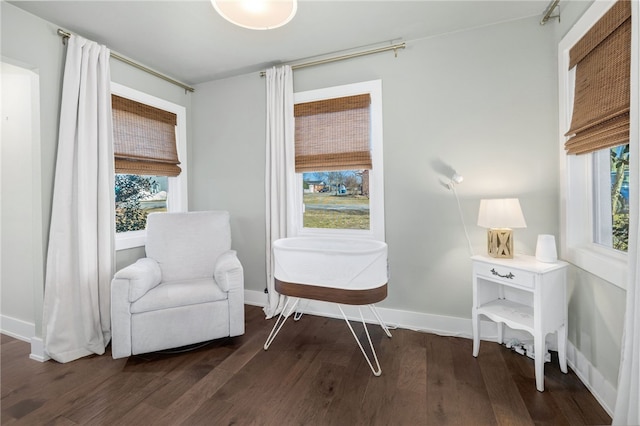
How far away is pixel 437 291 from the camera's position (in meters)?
2.32

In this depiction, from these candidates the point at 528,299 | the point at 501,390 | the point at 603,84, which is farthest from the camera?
the point at 528,299

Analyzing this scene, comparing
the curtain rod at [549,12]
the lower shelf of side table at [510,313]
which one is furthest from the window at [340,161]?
the curtain rod at [549,12]

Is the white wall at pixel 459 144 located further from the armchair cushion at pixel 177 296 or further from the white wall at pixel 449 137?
the armchair cushion at pixel 177 296

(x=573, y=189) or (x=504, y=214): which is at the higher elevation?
(x=573, y=189)

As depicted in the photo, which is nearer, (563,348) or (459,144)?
(563,348)

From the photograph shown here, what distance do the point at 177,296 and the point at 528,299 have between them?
2559 millimetres

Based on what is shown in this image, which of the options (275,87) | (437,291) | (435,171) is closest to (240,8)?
(275,87)

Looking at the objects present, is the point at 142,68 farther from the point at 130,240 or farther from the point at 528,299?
the point at 528,299

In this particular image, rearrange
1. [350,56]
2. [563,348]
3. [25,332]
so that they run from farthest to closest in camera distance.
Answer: [350,56] < [25,332] < [563,348]

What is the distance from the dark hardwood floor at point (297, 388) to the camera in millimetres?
1430

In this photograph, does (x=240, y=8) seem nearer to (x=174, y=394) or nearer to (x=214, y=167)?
(x=214, y=167)

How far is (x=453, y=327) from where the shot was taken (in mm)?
2270

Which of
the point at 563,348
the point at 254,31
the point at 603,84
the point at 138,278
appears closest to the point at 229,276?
the point at 138,278

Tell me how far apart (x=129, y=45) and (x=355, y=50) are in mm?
1956
